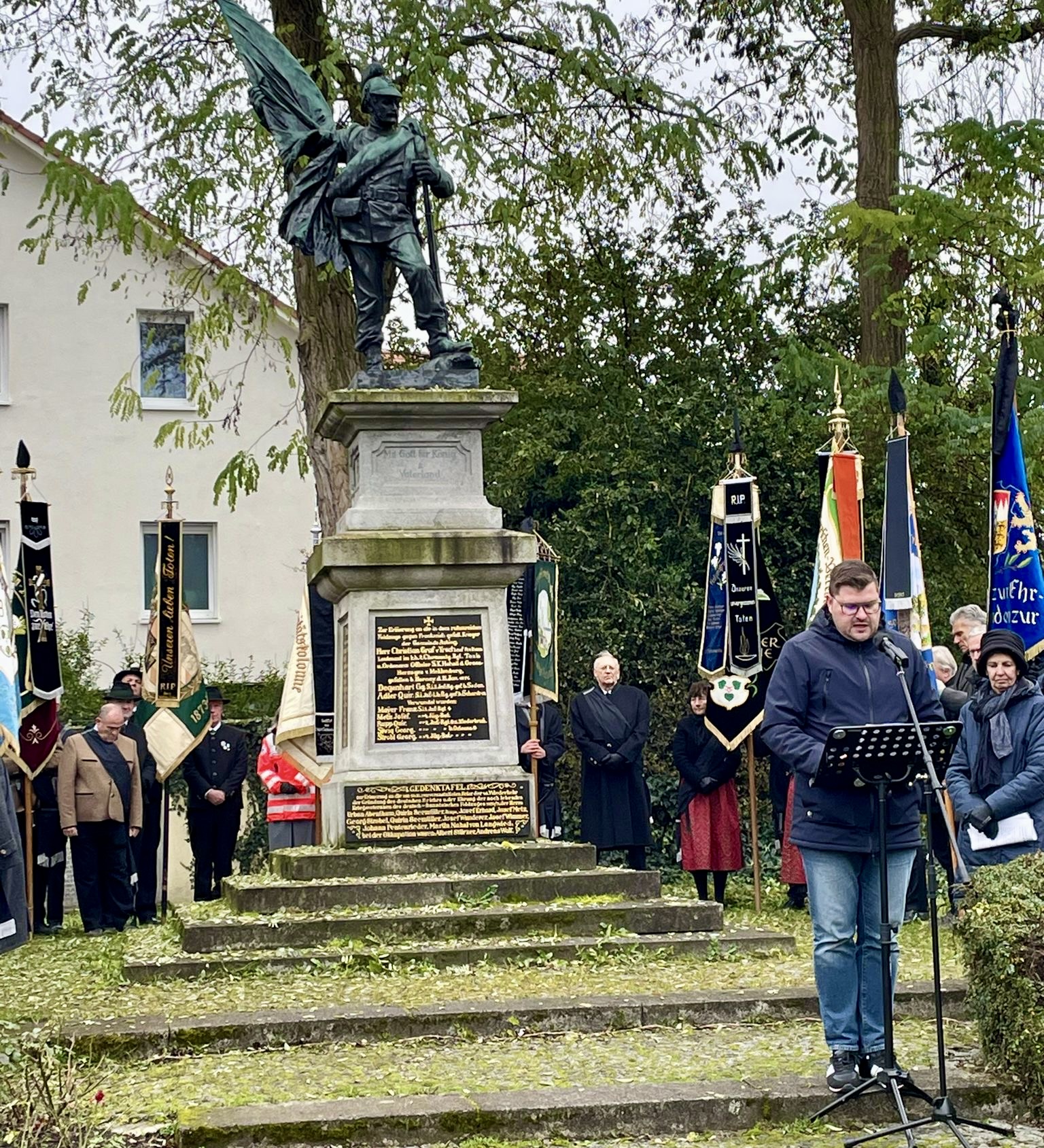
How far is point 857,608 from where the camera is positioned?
22.8ft

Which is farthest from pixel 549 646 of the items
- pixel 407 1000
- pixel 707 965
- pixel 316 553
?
pixel 407 1000

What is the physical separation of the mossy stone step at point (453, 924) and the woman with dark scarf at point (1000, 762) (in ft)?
5.64

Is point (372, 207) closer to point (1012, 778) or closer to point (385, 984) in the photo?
point (385, 984)

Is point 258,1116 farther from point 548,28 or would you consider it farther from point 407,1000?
point 548,28

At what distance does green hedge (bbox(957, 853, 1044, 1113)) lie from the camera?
21.3 ft

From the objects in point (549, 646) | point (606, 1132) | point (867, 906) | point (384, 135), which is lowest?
point (606, 1132)

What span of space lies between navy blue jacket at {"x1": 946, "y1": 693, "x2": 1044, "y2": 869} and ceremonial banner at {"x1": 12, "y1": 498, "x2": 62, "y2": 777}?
7.45 meters

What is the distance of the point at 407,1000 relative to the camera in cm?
837

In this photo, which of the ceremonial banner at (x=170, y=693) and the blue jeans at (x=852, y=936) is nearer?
the blue jeans at (x=852, y=936)

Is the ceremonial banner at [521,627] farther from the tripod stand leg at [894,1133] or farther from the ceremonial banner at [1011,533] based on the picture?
the tripod stand leg at [894,1133]

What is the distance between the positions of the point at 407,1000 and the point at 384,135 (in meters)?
6.13

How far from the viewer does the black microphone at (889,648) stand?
6.85 metres

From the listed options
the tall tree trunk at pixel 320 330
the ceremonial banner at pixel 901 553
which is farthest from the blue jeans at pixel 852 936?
the tall tree trunk at pixel 320 330

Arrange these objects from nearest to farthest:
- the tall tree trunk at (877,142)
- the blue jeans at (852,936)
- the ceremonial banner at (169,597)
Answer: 1. the blue jeans at (852,936)
2. the ceremonial banner at (169,597)
3. the tall tree trunk at (877,142)
